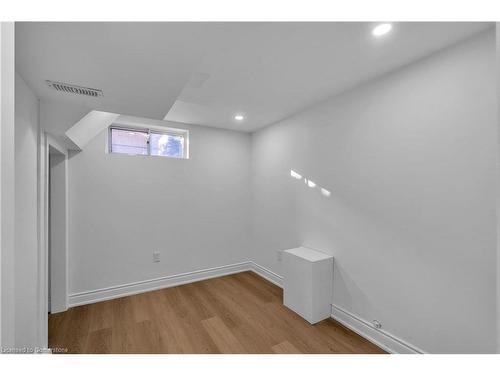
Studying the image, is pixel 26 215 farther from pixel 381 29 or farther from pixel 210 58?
pixel 381 29

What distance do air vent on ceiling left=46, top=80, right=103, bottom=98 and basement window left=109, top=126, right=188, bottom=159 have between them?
154cm

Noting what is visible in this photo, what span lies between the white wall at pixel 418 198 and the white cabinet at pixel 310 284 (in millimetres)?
124

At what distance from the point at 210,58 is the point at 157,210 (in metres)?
2.18

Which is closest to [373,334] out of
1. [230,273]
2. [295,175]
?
[295,175]

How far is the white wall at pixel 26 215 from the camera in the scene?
52.2 inches

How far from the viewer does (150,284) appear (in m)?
3.02

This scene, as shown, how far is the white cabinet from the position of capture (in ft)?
7.44

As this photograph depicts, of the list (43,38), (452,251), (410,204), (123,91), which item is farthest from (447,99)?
(43,38)

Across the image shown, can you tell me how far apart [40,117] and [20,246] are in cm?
98

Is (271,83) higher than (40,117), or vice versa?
(271,83)

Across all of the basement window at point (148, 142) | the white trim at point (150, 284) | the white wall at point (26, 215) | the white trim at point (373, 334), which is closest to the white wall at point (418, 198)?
the white trim at point (373, 334)

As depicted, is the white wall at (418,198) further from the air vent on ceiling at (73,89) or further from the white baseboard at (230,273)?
the air vent on ceiling at (73,89)

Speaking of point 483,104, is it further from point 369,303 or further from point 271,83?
point 369,303

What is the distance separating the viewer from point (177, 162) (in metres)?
3.22
